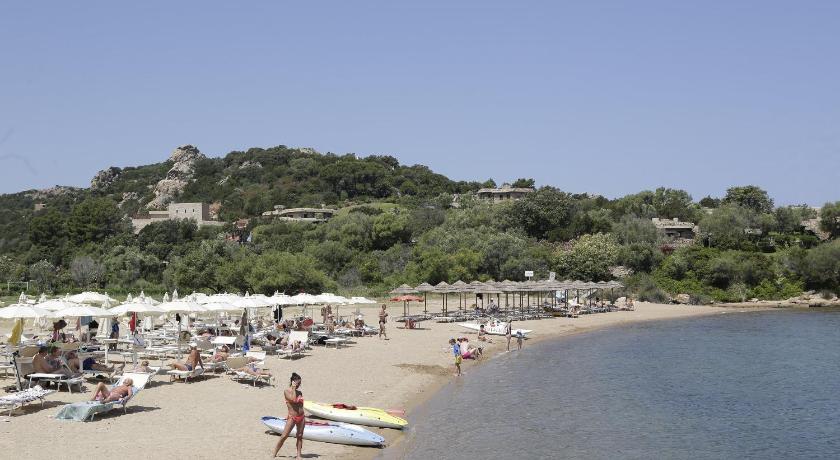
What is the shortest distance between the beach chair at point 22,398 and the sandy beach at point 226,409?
178mm

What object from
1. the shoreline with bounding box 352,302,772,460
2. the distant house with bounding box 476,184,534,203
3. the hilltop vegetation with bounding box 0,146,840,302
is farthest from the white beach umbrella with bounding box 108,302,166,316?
the distant house with bounding box 476,184,534,203

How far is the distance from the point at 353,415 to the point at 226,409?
2698mm

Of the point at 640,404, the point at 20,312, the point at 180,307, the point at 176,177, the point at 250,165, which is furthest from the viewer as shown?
the point at 176,177

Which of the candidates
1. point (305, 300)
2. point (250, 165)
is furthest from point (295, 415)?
point (250, 165)

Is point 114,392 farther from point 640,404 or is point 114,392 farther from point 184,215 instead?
point 184,215

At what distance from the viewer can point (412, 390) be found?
2123 centimetres

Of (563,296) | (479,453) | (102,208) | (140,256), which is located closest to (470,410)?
(479,453)

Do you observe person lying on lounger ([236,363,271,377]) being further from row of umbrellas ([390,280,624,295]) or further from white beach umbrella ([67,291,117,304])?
row of umbrellas ([390,280,624,295])

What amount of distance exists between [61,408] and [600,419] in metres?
12.3

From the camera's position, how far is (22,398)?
567 inches

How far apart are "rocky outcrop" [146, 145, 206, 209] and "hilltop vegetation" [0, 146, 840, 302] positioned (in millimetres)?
34042

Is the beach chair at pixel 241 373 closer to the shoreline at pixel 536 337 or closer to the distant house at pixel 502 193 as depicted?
the shoreline at pixel 536 337

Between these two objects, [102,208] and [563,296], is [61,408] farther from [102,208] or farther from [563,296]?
[102,208]

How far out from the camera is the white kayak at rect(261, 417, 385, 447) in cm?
1427
